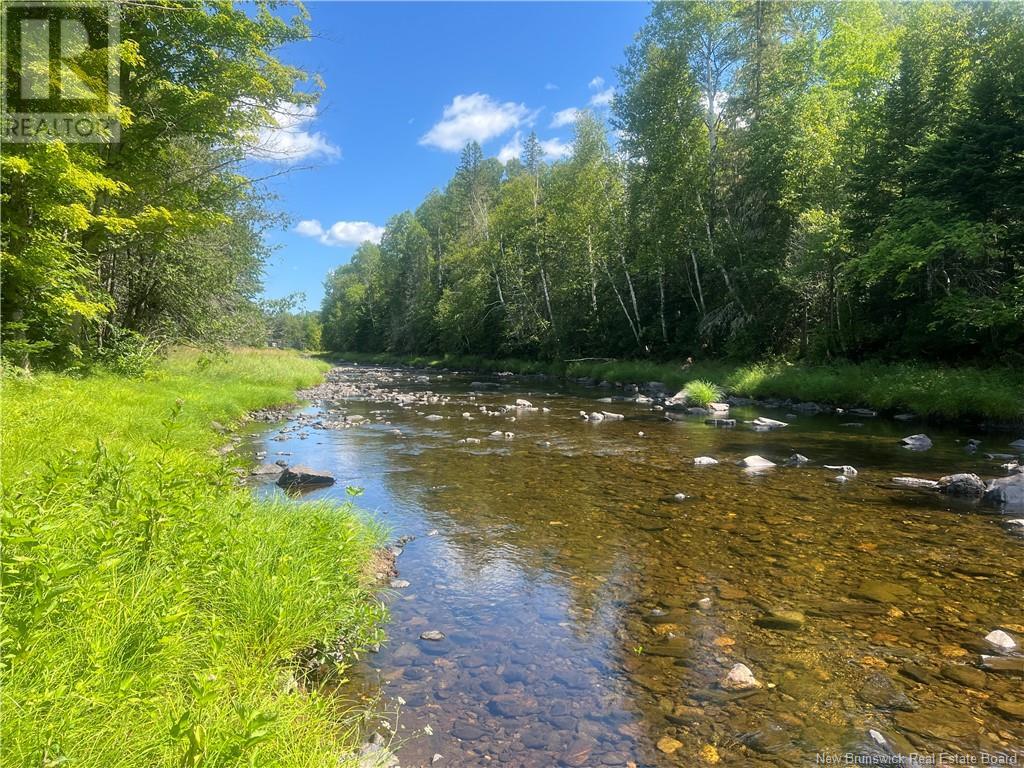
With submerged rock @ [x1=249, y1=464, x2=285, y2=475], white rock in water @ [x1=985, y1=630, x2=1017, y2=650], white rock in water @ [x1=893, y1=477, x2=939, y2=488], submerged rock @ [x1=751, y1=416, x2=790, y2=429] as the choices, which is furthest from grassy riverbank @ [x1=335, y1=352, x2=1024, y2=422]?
submerged rock @ [x1=249, y1=464, x2=285, y2=475]

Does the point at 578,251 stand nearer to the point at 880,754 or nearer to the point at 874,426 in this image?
the point at 874,426

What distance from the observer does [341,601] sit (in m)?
4.59

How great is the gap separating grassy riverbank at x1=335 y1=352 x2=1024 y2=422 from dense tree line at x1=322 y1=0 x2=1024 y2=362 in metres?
1.74

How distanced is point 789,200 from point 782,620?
26.3 meters

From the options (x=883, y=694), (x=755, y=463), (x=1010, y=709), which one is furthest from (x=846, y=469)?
(x=883, y=694)

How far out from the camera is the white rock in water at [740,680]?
4035mm

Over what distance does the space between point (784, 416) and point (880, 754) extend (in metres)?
17.2

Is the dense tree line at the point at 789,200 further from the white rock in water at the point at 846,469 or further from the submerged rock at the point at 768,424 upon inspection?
the white rock in water at the point at 846,469

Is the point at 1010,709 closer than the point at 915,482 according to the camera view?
Yes

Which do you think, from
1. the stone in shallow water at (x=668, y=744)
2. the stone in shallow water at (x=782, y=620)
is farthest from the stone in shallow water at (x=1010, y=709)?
the stone in shallow water at (x=668, y=744)

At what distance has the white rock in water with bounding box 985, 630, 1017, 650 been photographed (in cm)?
446

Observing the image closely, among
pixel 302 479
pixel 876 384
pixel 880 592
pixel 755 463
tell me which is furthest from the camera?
pixel 876 384

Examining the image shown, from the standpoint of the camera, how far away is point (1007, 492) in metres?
8.39

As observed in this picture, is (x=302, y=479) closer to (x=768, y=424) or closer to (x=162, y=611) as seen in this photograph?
(x=162, y=611)
